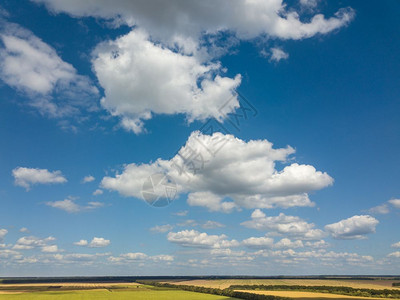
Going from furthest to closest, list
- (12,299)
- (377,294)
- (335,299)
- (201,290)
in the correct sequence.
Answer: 1. (201,290)
2. (377,294)
3. (12,299)
4. (335,299)

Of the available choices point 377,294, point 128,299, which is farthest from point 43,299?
point 377,294

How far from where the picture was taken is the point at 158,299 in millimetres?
112438

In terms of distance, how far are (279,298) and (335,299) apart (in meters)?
17.9

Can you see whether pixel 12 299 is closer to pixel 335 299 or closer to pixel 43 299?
pixel 43 299

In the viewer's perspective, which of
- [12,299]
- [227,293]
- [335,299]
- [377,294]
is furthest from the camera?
[227,293]

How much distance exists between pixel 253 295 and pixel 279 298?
13967 mm

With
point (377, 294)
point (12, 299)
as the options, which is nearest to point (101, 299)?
point (12, 299)

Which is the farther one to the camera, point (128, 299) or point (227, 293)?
point (227, 293)

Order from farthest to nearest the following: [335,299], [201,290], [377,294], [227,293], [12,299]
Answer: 1. [201,290]
2. [227,293]
3. [377,294]
4. [12,299]
5. [335,299]

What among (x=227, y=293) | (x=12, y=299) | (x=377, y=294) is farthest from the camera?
(x=227, y=293)

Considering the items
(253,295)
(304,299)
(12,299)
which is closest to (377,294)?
(304,299)

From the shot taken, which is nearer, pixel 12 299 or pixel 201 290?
pixel 12 299

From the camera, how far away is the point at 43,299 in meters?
114

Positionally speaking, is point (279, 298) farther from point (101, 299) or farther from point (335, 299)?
point (101, 299)
